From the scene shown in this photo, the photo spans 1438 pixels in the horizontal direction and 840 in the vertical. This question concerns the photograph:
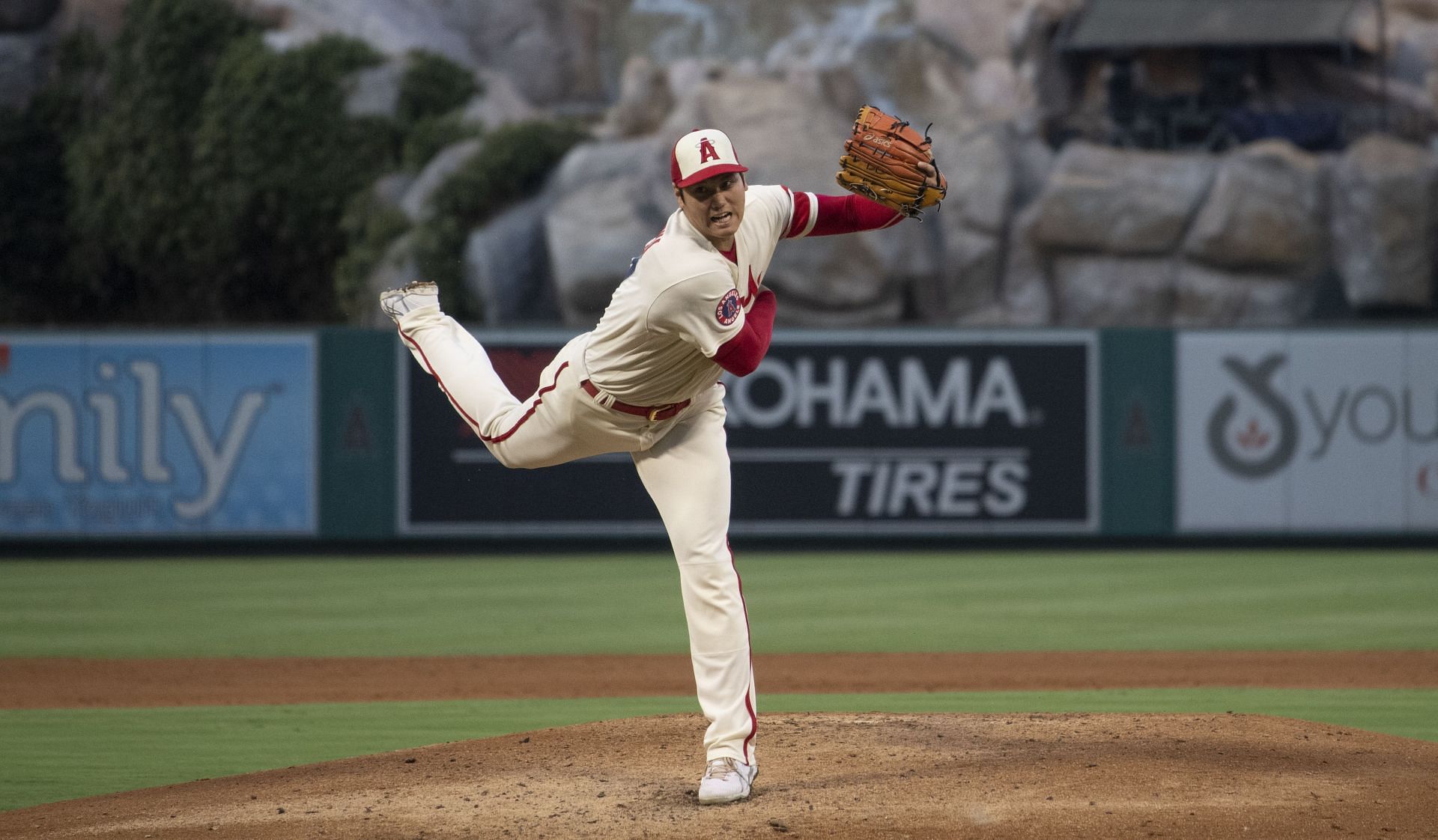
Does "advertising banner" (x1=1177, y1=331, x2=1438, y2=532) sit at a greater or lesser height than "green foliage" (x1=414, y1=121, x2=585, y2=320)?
lesser

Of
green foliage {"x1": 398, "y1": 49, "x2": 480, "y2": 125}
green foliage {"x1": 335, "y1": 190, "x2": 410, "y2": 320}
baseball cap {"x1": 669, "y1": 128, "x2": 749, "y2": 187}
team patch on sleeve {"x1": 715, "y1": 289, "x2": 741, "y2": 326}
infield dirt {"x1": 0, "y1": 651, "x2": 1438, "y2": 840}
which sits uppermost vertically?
green foliage {"x1": 398, "y1": 49, "x2": 480, "y2": 125}

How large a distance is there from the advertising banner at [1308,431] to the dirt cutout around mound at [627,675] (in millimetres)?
5232

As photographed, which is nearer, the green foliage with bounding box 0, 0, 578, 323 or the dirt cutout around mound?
the dirt cutout around mound

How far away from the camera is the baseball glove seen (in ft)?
15.2

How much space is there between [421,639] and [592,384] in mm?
5361

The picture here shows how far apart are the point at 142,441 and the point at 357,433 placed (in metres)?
1.73

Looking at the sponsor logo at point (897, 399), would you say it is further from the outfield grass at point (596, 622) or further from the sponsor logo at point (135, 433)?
the sponsor logo at point (135, 433)

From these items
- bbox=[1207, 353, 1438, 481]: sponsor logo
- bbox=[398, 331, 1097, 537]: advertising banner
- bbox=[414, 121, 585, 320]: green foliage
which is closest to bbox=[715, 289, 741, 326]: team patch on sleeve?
bbox=[398, 331, 1097, 537]: advertising banner

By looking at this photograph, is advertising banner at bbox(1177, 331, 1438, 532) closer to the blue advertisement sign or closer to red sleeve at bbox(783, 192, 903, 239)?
the blue advertisement sign

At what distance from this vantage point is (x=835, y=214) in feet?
16.0

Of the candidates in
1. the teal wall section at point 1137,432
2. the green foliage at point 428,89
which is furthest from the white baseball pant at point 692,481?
the green foliage at point 428,89

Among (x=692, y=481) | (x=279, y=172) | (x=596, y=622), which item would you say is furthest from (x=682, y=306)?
(x=279, y=172)

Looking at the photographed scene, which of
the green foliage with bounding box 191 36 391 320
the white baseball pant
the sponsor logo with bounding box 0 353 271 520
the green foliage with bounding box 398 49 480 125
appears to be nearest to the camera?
the white baseball pant

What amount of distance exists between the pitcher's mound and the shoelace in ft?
0.31
